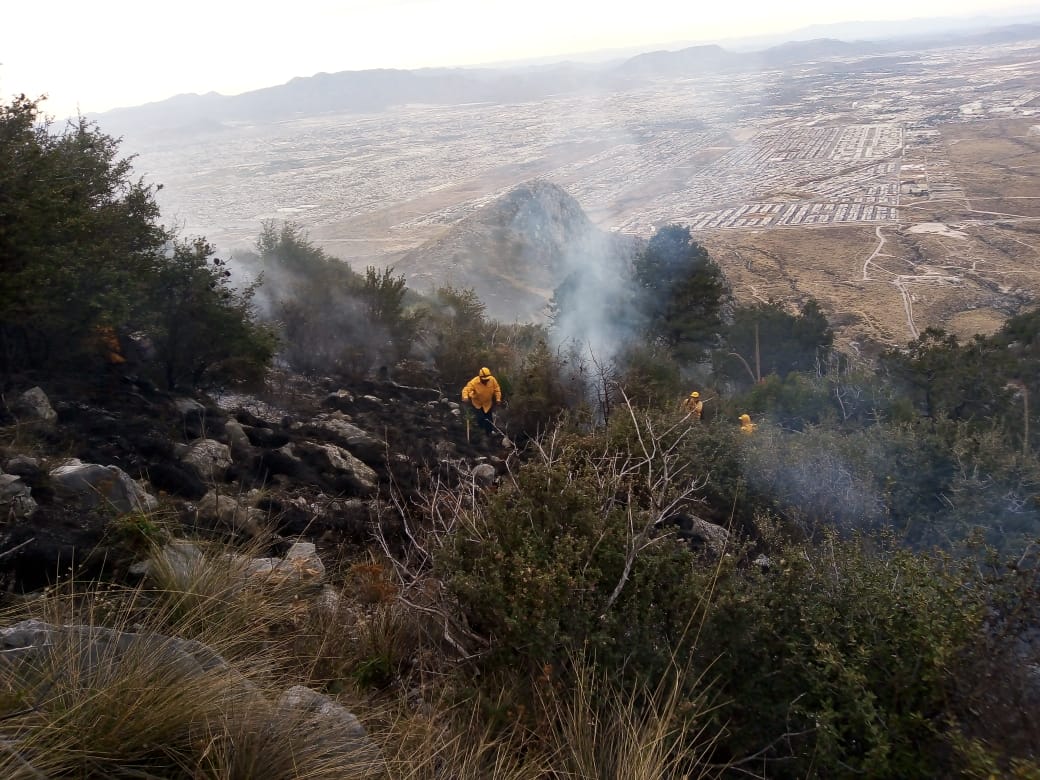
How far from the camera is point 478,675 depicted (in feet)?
9.61

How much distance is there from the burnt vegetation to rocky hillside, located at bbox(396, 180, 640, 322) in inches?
559

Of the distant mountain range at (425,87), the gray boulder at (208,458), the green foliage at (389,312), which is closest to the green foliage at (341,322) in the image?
the green foliage at (389,312)

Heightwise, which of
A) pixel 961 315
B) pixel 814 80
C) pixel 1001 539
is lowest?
pixel 961 315

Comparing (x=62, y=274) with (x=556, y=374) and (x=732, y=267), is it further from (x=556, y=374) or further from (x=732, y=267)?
(x=732, y=267)

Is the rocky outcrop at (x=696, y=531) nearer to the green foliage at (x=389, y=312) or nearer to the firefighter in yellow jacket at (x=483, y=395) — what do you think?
the firefighter in yellow jacket at (x=483, y=395)

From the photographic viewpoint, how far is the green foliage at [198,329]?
29.5 feet

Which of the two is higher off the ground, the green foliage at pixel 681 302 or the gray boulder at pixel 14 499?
the gray boulder at pixel 14 499

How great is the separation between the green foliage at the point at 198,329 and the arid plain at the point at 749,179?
43.0 ft

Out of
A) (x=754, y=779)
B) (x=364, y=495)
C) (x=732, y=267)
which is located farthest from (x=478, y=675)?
(x=732, y=267)

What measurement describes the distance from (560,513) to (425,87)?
159m

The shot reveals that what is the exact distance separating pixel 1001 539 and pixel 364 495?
18.8 feet

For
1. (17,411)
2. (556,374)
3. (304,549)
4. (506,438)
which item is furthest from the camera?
(556,374)

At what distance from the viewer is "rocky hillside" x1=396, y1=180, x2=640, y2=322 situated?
29906 mm

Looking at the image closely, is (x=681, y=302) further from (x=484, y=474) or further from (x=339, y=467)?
(x=339, y=467)
